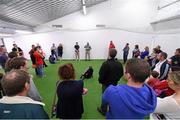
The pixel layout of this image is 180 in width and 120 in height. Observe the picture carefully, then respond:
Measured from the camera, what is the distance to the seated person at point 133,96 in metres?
1.21

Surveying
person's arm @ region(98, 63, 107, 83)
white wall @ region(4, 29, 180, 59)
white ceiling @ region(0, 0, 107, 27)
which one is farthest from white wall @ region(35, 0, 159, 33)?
person's arm @ region(98, 63, 107, 83)

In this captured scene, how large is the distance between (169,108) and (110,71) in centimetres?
155

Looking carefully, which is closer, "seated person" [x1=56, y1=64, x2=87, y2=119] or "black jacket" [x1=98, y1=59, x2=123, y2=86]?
"seated person" [x1=56, y1=64, x2=87, y2=119]

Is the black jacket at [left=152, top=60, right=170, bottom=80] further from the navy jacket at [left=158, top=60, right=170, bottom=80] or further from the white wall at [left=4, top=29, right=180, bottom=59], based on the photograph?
the white wall at [left=4, top=29, right=180, bottom=59]

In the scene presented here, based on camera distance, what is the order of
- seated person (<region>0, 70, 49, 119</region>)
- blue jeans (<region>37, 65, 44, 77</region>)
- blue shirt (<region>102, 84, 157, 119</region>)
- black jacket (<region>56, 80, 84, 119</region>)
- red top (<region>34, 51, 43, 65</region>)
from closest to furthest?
seated person (<region>0, 70, 49, 119</region>) < blue shirt (<region>102, 84, 157, 119</region>) < black jacket (<region>56, 80, 84, 119</region>) < red top (<region>34, 51, 43, 65</region>) < blue jeans (<region>37, 65, 44, 77</region>)

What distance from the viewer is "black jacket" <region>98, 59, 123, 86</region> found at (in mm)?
2834

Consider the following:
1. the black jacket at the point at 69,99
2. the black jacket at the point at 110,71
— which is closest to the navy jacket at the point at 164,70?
the black jacket at the point at 110,71

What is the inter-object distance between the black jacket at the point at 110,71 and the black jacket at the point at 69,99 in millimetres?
845

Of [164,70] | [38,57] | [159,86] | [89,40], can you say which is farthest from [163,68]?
[89,40]

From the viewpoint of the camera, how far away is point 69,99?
208 centimetres

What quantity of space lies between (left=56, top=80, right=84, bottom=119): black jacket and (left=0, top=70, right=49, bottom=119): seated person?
2.61 feet

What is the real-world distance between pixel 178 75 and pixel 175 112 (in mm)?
411

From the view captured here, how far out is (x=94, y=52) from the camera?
12711mm

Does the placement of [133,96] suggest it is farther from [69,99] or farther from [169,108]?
[69,99]
